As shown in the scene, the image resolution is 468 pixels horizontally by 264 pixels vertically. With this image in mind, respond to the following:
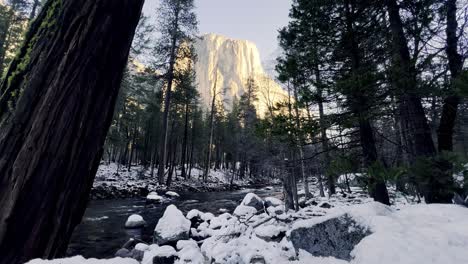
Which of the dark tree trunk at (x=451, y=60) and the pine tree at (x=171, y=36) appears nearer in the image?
the dark tree trunk at (x=451, y=60)

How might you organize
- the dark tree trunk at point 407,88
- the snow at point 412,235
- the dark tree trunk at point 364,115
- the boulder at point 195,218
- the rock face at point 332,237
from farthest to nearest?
the boulder at point 195,218 < the dark tree trunk at point 364,115 < the dark tree trunk at point 407,88 < the rock face at point 332,237 < the snow at point 412,235

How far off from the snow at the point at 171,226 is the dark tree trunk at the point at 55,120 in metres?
6.62

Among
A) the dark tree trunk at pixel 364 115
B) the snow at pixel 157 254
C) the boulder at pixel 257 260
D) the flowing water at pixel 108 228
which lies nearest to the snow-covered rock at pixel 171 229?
the flowing water at pixel 108 228

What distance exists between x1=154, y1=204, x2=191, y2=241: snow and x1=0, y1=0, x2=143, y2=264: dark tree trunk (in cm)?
662

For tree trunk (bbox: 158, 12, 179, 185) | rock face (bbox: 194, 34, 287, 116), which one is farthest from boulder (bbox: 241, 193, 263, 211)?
rock face (bbox: 194, 34, 287, 116)

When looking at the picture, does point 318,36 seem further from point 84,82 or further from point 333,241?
point 84,82

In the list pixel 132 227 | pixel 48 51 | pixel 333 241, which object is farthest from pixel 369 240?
pixel 132 227

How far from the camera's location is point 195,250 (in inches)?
235

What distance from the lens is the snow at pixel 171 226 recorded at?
7.51 m

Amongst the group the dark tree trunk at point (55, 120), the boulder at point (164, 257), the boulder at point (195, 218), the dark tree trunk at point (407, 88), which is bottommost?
the boulder at point (164, 257)

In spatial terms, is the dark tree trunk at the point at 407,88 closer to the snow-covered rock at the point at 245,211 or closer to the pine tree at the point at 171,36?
the snow-covered rock at the point at 245,211

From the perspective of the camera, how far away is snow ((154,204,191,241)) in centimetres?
751

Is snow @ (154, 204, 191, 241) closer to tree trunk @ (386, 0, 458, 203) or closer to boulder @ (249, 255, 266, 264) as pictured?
boulder @ (249, 255, 266, 264)

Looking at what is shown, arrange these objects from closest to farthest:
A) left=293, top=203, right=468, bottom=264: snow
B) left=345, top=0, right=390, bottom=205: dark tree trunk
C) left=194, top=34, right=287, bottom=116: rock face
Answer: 1. left=293, top=203, right=468, bottom=264: snow
2. left=345, top=0, right=390, bottom=205: dark tree trunk
3. left=194, top=34, right=287, bottom=116: rock face
